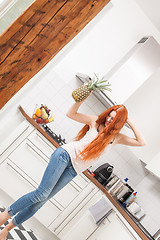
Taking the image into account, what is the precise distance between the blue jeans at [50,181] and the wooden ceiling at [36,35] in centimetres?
→ 64

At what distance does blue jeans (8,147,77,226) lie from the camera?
2086mm

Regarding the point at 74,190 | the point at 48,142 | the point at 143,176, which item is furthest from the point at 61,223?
the point at 143,176

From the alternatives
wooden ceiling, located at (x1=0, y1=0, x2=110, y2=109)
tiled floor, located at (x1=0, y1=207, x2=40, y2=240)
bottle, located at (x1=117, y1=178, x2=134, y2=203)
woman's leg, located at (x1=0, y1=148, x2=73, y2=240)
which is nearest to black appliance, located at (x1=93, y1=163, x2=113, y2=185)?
bottle, located at (x1=117, y1=178, x2=134, y2=203)

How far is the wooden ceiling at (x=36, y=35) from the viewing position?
1.50 metres

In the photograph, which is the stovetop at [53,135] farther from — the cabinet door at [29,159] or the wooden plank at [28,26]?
the wooden plank at [28,26]

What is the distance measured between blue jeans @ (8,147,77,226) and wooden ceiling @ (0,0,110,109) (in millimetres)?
640

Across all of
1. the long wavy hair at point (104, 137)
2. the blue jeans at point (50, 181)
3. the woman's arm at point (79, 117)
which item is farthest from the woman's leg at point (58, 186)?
the woman's arm at point (79, 117)

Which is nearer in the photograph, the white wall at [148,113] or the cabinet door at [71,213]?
the cabinet door at [71,213]

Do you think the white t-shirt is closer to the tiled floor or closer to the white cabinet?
the tiled floor

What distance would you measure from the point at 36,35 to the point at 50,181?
0.99 metres

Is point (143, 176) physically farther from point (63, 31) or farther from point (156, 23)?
point (63, 31)

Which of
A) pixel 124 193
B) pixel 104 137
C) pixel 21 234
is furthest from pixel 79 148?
pixel 124 193

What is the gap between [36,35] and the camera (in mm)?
1542

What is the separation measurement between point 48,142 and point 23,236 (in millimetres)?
Result: 1031
